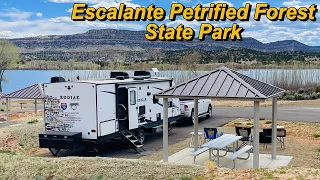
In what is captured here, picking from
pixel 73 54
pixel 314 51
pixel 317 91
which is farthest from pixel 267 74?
pixel 73 54

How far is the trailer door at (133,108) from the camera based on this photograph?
1409 centimetres

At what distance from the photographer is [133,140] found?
1386 centimetres

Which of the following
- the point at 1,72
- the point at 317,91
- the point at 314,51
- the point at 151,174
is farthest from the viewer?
the point at 314,51

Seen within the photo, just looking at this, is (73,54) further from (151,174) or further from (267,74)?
(151,174)

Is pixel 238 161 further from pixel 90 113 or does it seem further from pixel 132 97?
pixel 90 113

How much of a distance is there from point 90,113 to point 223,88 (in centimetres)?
448

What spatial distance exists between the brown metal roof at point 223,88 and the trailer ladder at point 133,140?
133 inches

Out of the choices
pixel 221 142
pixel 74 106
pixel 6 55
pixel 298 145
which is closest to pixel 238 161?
pixel 221 142

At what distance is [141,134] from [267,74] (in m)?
27.4

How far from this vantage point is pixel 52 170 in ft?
27.4

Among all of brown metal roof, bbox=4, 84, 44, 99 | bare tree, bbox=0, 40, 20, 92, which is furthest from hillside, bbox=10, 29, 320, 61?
brown metal roof, bbox=4, 84, 44, 99

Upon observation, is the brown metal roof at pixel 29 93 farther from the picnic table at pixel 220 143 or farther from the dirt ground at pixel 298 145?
the picnic table at pixel 220 143

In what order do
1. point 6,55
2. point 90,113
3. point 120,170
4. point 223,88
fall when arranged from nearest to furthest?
1. point 120,170
2. point 223,88
3. point 90,113
4. point 6,55

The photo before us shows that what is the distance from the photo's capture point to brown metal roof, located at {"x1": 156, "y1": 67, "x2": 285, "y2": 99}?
32.7ft
